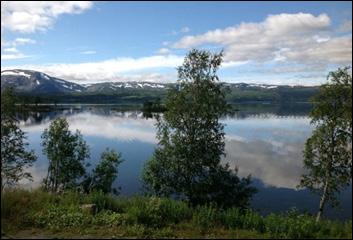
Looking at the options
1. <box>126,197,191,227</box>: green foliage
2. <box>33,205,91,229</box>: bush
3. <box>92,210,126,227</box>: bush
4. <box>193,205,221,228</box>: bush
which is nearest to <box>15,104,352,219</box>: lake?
<box>33,205,91,229</box>: bush

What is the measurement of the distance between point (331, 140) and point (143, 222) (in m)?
20.3

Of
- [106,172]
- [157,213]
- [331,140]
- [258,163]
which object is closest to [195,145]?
[331,140]

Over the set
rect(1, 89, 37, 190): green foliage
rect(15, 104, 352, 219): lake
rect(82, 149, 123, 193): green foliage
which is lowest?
rect(15, 104, 352, 219): lake

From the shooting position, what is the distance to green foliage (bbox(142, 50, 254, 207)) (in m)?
33.1

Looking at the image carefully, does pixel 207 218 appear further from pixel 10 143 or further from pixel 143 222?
pixel 10 143

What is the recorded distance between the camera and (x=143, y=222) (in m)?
13.9

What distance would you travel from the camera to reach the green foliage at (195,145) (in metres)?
33.1

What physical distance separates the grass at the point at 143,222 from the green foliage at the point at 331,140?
55.4 feet

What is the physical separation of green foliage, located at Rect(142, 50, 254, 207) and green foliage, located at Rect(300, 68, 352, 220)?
18.6 feet

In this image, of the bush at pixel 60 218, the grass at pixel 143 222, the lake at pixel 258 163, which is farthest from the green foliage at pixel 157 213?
the lake at pixel 258 163

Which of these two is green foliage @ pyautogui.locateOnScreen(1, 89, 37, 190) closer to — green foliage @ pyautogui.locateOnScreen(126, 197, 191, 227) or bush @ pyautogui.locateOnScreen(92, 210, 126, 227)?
bush @ pyautogui.locateOnScreen(92, 210, 126, 227)

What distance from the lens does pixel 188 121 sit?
33.8 m

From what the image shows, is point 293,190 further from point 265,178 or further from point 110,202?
point 110,202

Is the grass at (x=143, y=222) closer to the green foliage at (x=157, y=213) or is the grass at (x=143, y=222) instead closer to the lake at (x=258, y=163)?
the green foliage at (x=157, y=213)
